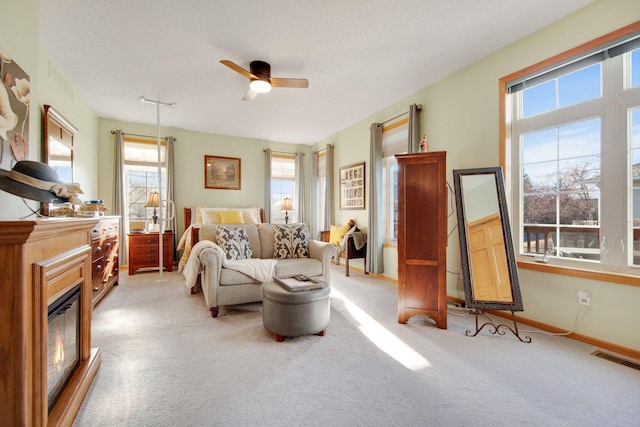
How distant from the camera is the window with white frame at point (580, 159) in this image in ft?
7.04

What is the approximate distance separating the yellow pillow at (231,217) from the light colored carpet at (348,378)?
2.70 meters

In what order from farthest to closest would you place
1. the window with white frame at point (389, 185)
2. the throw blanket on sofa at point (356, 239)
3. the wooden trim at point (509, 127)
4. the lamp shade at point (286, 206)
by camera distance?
the lamp shade at point (286, 206) → the throw blanket on sofa at point (356, 239) → the window with white frame at point (389, 185) → the wooden trim at point (509, 127)

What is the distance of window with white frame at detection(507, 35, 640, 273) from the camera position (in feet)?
7.04

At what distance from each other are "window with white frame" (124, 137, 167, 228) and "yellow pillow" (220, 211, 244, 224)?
120 cm

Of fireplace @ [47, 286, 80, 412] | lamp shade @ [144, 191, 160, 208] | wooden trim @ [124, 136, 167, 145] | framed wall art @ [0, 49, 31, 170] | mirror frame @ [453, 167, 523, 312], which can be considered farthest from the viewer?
wooden trim @ [124, 136, 167, 145]

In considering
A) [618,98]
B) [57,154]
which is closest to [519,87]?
[618,98]

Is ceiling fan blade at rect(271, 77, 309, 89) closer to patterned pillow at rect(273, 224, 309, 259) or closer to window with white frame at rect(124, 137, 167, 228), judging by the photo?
patterned pillow at rect(273, 224, 309, 259)

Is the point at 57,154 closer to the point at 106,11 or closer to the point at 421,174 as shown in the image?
the point at 106,11

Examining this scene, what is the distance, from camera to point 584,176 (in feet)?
7.88

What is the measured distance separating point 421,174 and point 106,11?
3098 mm

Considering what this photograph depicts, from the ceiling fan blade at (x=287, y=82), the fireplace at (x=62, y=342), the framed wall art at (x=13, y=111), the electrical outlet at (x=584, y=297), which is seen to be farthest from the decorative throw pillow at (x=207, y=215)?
the electrical outlet at (x=584, y=297)

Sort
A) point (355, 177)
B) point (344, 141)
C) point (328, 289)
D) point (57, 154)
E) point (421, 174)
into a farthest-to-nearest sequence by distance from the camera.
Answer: point (344, 141) → point (355, 177) → point (57, 154) → point (421, 174) → point (328, 289)

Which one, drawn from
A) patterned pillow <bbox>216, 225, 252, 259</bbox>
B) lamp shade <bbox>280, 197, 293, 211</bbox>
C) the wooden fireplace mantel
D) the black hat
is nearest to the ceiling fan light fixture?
patterned pillow <bbox>216, 225, 252, 259</bbox>

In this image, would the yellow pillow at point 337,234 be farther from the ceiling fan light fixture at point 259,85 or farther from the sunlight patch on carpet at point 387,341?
the ceiling fan light fixture at point 259,85
